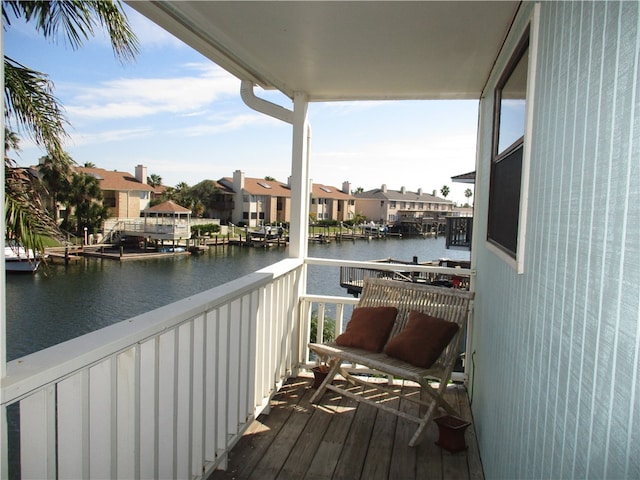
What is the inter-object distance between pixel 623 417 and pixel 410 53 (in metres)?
2.39

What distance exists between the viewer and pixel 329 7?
2.15 meters

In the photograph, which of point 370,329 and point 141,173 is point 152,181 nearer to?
point 141,173

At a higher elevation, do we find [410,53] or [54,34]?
[54,34]

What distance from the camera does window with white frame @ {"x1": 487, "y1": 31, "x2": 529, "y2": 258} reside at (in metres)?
2.12

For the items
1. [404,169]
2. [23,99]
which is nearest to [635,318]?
[23,99]

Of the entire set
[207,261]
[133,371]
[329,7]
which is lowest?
[207,261]

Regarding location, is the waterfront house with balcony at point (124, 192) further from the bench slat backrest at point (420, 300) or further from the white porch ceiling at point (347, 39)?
the bench slat backrest at point (420, 300)

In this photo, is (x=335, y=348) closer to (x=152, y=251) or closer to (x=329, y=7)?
(x=329, y=7)

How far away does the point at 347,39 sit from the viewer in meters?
2.56

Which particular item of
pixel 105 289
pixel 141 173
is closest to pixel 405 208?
pixel 105 289

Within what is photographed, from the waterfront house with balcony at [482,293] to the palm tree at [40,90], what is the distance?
273 centimetres

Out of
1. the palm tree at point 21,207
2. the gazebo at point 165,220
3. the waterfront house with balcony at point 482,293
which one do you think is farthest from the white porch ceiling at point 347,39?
the gazebo at point 165,220


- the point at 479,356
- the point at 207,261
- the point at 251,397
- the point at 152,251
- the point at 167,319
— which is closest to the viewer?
the point at 167,319

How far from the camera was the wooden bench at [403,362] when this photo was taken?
9.20 feet
